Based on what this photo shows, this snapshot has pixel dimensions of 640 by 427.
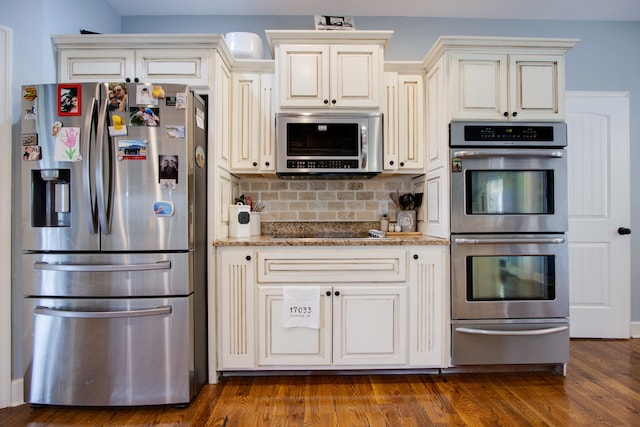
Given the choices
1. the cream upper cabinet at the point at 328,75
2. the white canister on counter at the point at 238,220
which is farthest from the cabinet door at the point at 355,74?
the white canister on counter at the point at 238,220

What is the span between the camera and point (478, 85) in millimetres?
2129

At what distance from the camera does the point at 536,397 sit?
1885 mm

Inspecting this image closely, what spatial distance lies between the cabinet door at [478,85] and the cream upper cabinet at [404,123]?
13.5 inches

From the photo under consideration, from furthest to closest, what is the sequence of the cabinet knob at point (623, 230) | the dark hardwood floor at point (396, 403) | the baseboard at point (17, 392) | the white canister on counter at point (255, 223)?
the cabinet knob at point (623, 230) → the white canister on counter at point (255, 223) → the baseboard at point (17, 392) → the dark hardwood floor at point (396, 403)

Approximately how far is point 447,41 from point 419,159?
0.79 m

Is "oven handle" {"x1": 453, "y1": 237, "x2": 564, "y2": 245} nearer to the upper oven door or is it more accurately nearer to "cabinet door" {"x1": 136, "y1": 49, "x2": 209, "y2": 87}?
the upper oven door

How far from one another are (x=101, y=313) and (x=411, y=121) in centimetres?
233

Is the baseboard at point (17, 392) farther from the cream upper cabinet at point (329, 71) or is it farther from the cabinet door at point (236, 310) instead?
the cream upper cabinet at point (329, 71)

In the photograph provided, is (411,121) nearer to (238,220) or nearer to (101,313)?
(238,220)

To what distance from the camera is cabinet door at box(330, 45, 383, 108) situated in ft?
7.46

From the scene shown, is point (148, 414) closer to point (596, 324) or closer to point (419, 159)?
point (419, 159)

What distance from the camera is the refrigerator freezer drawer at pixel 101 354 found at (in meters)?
1.74

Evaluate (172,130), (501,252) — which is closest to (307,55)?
(172,130)

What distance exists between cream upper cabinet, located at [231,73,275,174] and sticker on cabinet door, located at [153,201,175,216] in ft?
2.31
